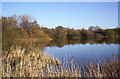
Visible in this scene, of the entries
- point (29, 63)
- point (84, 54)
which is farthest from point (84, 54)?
point (29, 63)

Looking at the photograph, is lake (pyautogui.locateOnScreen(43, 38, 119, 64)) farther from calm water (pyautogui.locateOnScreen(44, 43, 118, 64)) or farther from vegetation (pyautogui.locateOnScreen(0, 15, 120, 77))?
vegetation (pyautogui.locateOnScreen(0, 15, 120, 77))

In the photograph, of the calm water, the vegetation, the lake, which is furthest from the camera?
the calm water

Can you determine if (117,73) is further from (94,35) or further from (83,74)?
(94,35)

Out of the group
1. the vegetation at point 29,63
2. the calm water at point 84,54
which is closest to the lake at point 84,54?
the calm water at point 84,54

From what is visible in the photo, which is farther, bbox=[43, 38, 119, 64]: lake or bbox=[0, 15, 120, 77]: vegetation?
bbox=[43, 38, 119, 64]: lake

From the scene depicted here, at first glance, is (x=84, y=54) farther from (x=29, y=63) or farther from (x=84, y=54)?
(x=29, y=63)

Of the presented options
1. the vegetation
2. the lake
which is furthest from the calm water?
the vegetation

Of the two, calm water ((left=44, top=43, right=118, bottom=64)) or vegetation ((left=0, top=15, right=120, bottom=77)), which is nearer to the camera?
vegetation ((left=0, top=15, right=120, bottom=77))

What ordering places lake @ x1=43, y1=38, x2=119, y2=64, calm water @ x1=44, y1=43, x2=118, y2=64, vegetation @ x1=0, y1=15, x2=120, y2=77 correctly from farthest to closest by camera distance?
calm water @ x1=44, y1=43, x2=118, y2=64
lake @ x1=43, y1=38, x2=119, y2=64
vegetation @ x1=0, y1=15, x2=120, y2=77

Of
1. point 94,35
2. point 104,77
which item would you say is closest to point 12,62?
point 104,77

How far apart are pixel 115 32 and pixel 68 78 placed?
4068 centimetres

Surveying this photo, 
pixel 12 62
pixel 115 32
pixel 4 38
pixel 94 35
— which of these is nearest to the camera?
pixel 12 62

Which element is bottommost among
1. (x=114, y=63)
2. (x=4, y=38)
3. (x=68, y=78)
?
(x=68, y=78)

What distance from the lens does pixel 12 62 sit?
628cm
